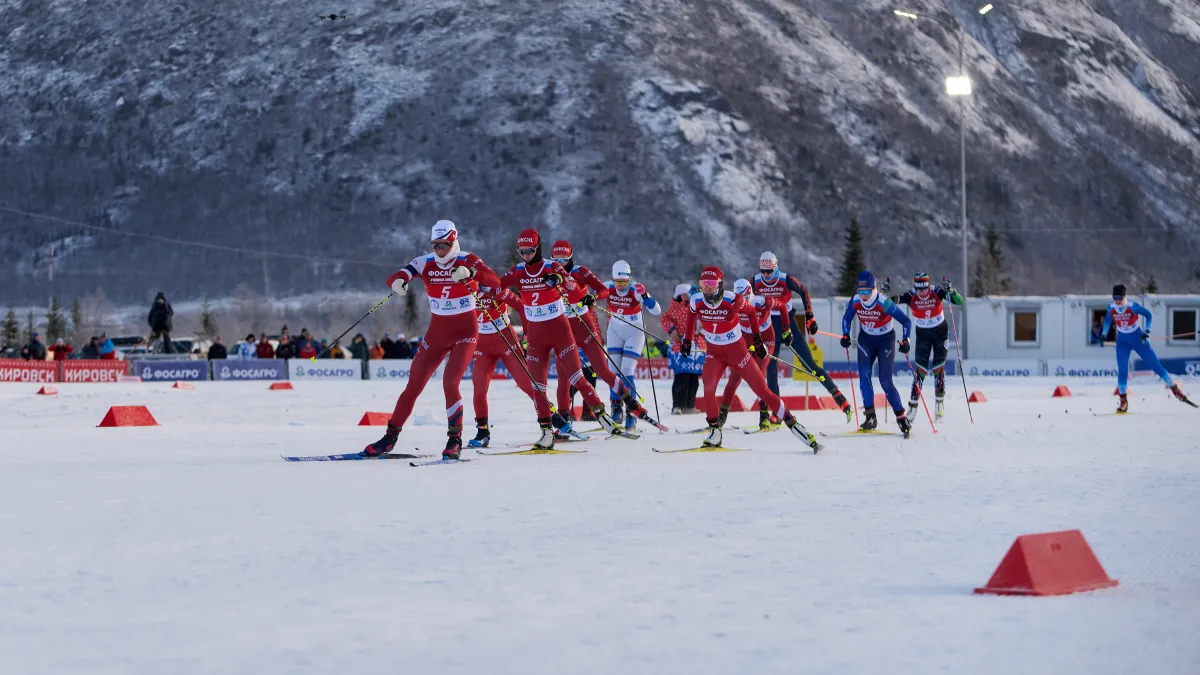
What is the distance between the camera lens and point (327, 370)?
42.4m

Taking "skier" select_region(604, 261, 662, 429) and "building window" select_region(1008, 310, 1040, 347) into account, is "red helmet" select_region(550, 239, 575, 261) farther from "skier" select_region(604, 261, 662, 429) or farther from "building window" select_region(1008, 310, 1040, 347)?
"building window" select_region(1008, 310, 1040, 347)

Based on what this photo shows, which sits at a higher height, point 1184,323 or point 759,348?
point 1184,323

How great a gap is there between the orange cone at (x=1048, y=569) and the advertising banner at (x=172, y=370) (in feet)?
125

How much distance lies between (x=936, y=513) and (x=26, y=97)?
177172 mm

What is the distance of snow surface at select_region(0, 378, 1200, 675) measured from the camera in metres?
5.24

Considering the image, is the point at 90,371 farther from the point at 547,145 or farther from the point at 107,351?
the point at 547,145

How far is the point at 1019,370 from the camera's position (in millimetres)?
43156

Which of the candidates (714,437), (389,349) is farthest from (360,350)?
(714,437)

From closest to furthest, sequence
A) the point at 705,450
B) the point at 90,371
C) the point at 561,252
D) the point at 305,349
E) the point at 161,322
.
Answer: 1. the point at 705,450
2. the point at 561,252
3. the point at 90,371
4. the point at 305,349
5. the point at 161,322

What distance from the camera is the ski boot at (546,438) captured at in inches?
554

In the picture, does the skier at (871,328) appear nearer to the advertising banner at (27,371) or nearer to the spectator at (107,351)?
the advertising banner at (27,371)

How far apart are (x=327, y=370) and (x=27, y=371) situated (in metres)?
7.81

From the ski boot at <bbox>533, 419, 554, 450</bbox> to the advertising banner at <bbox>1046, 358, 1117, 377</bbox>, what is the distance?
31.9 m

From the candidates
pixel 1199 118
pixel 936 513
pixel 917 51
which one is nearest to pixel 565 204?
pixel 917 51
